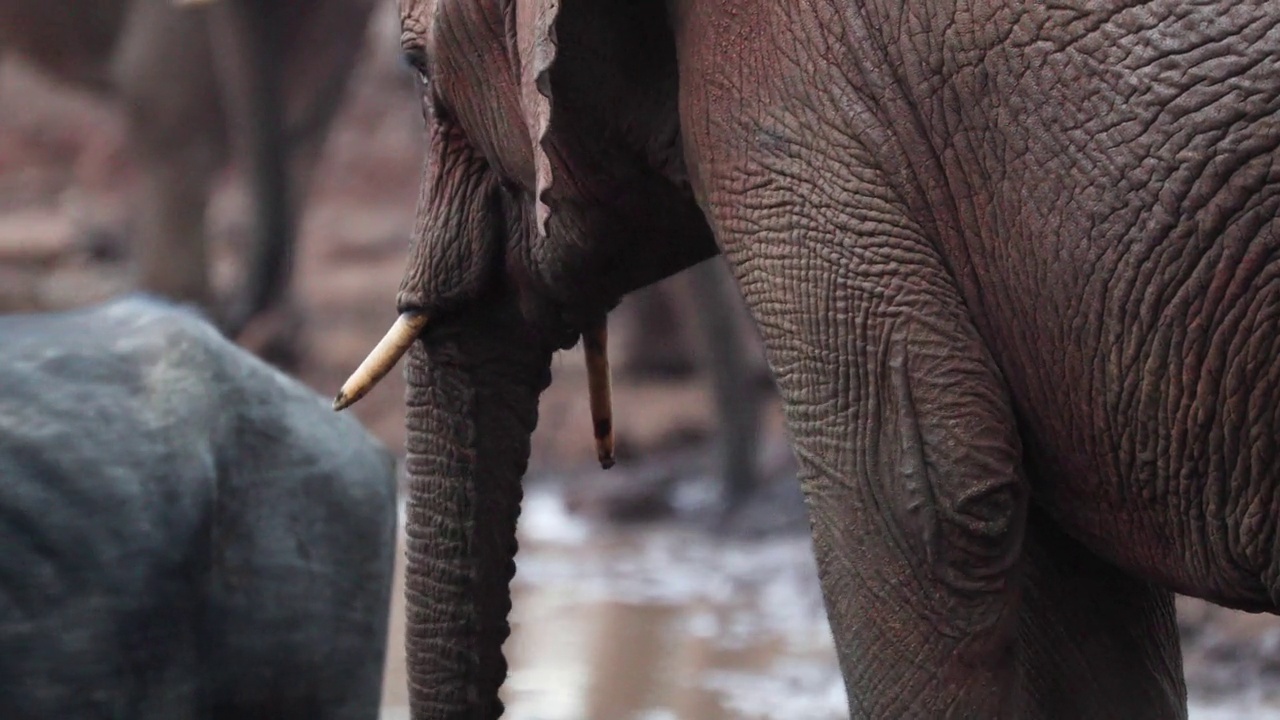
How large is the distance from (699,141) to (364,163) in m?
12.7

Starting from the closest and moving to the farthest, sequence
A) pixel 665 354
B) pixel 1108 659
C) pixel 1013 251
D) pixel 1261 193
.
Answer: pixel 1261 193 → pixel 1013 251 → pixel 1108 659 → pixel 665 354

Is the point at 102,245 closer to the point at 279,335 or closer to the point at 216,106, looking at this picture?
the point at 216,106

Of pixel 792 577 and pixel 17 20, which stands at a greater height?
pixel 17 20

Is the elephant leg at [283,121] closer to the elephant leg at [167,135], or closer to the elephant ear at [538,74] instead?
the elephant leg at [167,135]

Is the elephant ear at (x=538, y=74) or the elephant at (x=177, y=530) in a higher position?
the elephant ear at (x=538, y=74)

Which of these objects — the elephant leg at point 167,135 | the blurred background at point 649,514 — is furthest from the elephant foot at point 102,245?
the elephant leg at point 167,135

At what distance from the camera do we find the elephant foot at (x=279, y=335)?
821 centimetres

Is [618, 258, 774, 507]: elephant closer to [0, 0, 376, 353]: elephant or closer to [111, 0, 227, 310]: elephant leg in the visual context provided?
[0, 0, 376, 353]: elephant

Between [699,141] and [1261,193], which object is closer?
[1261,193]

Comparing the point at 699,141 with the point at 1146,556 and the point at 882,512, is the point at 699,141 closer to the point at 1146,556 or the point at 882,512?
the point at 882,512

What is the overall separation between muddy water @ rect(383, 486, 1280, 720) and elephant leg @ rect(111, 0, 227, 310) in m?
1.98

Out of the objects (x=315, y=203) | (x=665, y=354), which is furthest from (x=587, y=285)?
(x=315, y=203)

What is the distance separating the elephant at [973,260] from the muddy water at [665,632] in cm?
190

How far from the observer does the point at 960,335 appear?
206cm
